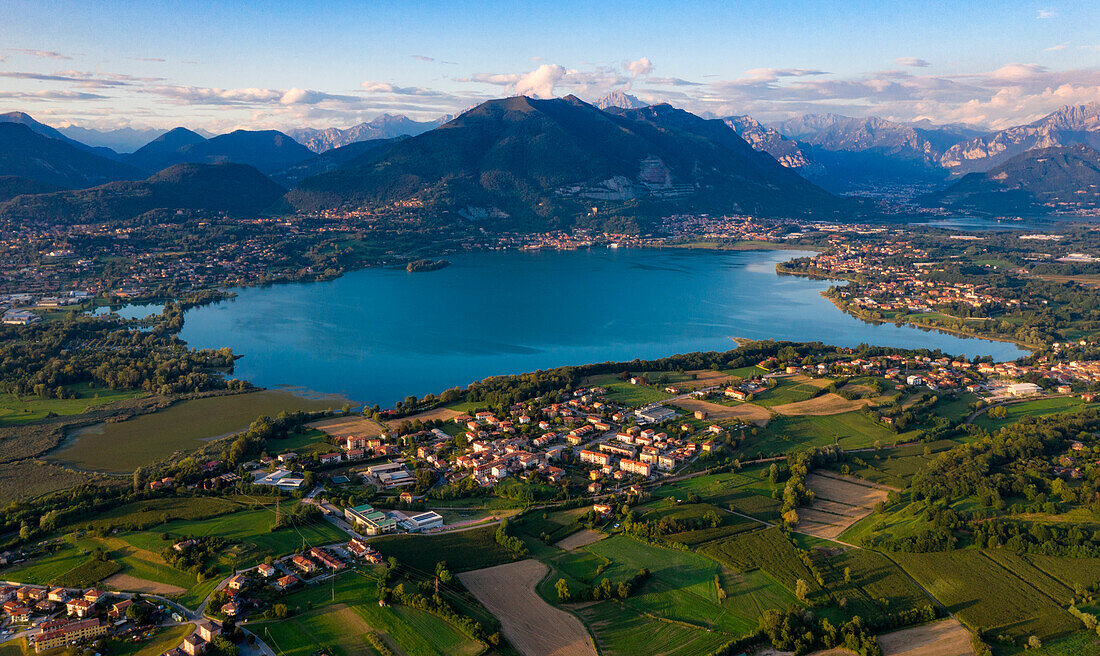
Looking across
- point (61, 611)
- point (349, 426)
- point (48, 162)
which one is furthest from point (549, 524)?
point (48, 162)

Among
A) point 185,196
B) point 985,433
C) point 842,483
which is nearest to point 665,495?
point 842,483

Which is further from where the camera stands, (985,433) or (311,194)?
(311,194)

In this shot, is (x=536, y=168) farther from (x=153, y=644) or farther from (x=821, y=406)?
(x=153, y=644)

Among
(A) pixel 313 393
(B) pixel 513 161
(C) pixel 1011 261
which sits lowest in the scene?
(A) pixel 313 393

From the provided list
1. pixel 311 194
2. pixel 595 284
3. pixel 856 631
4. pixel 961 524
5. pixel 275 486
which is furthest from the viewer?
pixel 311 194

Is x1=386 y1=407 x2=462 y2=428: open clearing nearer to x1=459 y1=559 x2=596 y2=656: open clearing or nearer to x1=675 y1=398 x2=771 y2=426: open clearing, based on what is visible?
x1=675 y1=398 x2=771 y2=426: open clearing

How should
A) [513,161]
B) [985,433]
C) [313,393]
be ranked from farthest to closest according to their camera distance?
[513,161] < [313,393] < [985,433]

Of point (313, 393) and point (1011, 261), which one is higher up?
point (1011, 261)

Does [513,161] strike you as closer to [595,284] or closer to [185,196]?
[185,196]
